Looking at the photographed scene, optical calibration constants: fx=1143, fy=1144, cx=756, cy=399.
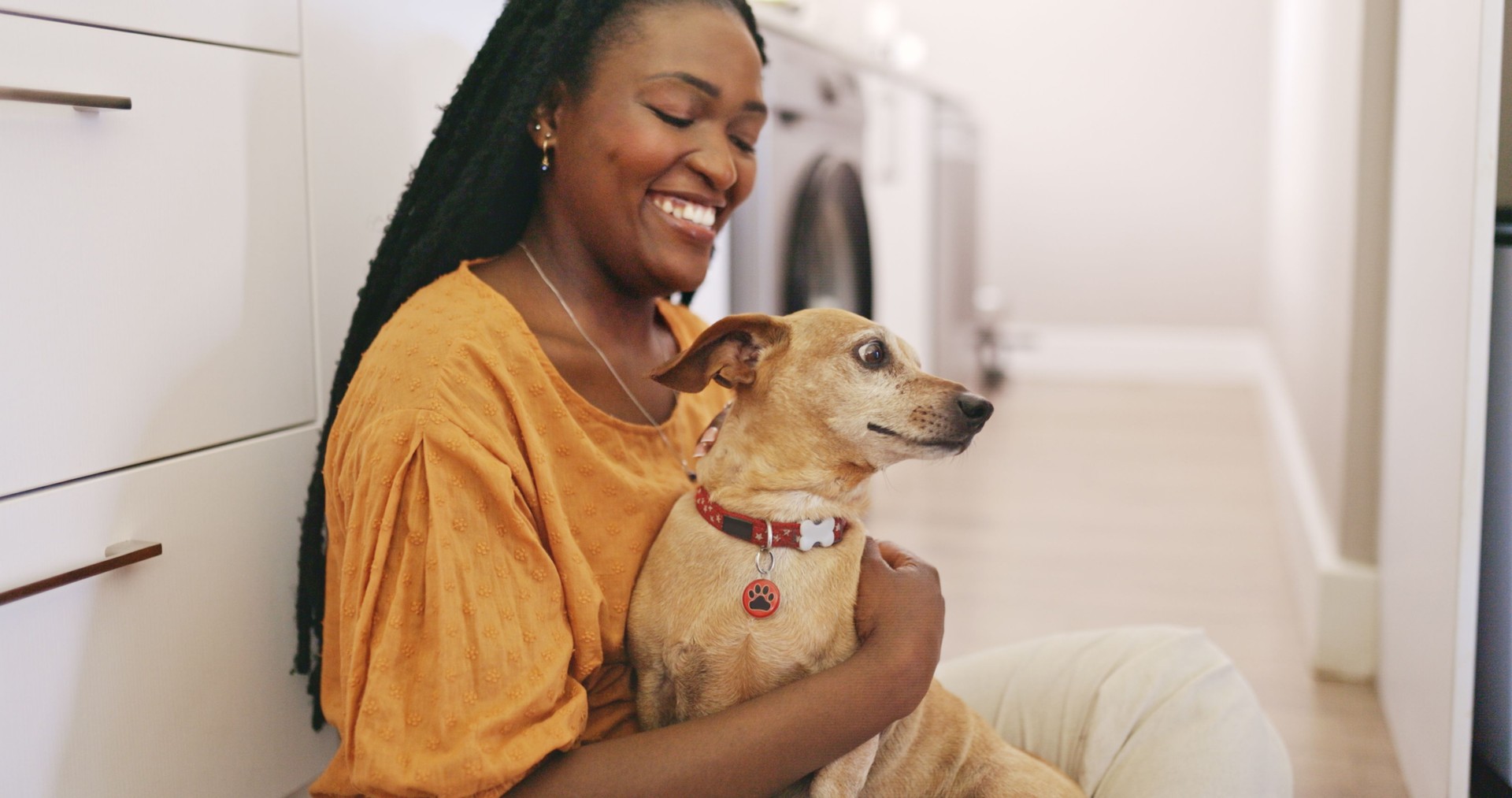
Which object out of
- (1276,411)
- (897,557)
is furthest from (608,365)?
(1276,411)

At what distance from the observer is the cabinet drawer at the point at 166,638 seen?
2.85 feet

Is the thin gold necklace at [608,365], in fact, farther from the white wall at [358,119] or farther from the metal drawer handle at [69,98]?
the metal drawer handle at [69,98]

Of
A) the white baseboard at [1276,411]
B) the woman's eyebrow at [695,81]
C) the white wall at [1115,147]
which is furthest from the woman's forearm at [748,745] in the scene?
the white wall at [1115,147]

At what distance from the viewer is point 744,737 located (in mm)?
940

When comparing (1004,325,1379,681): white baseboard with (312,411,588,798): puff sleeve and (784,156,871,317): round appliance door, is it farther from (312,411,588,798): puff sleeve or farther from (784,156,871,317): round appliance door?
(312,411,588,798): puff sleeve

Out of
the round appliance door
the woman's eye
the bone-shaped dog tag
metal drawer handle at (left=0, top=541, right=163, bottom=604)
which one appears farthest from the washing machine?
→ metal drawer handle at (left=0, top=541, right=163, bottom=604)

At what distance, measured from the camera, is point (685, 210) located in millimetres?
1175

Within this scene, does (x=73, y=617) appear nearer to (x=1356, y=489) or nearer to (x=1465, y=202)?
(x=1465, y=202)

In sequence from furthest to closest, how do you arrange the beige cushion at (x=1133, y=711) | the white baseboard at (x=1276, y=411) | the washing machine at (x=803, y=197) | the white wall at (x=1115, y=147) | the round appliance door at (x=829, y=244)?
1. the white wall at (x=1115, y=147)
2. the round appliance door at (x=829, y=244)
3. the washing machine at (x=803, y=197)
4. the white baseboard at (x=1276, y=411)
5. the beige cushion at (x=1133, y=711)

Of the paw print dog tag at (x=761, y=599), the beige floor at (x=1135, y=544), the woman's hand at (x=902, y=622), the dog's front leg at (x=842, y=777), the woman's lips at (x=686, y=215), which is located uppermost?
the woman's lips at (x=686, y=215)

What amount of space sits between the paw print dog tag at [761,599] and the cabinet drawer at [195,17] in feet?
2.22

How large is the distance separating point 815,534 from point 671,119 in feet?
1.40

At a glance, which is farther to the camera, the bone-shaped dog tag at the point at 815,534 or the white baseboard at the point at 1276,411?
the white baseboard at the point at 1276,411

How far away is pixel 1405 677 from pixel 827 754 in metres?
1.14
